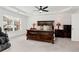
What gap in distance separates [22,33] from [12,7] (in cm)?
74

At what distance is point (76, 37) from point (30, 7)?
5.10 ft

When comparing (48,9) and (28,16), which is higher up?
(48,9)

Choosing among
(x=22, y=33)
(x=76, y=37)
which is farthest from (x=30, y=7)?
(x=76, y=37)

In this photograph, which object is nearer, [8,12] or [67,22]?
[8,12]

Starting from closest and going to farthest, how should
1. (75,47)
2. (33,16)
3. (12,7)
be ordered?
(12,7) < (33,16) < (75,47)

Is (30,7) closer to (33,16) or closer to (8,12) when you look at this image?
(33,16)

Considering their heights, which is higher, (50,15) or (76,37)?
(50,15)

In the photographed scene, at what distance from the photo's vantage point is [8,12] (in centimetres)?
263

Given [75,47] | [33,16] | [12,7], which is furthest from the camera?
[75,47]
